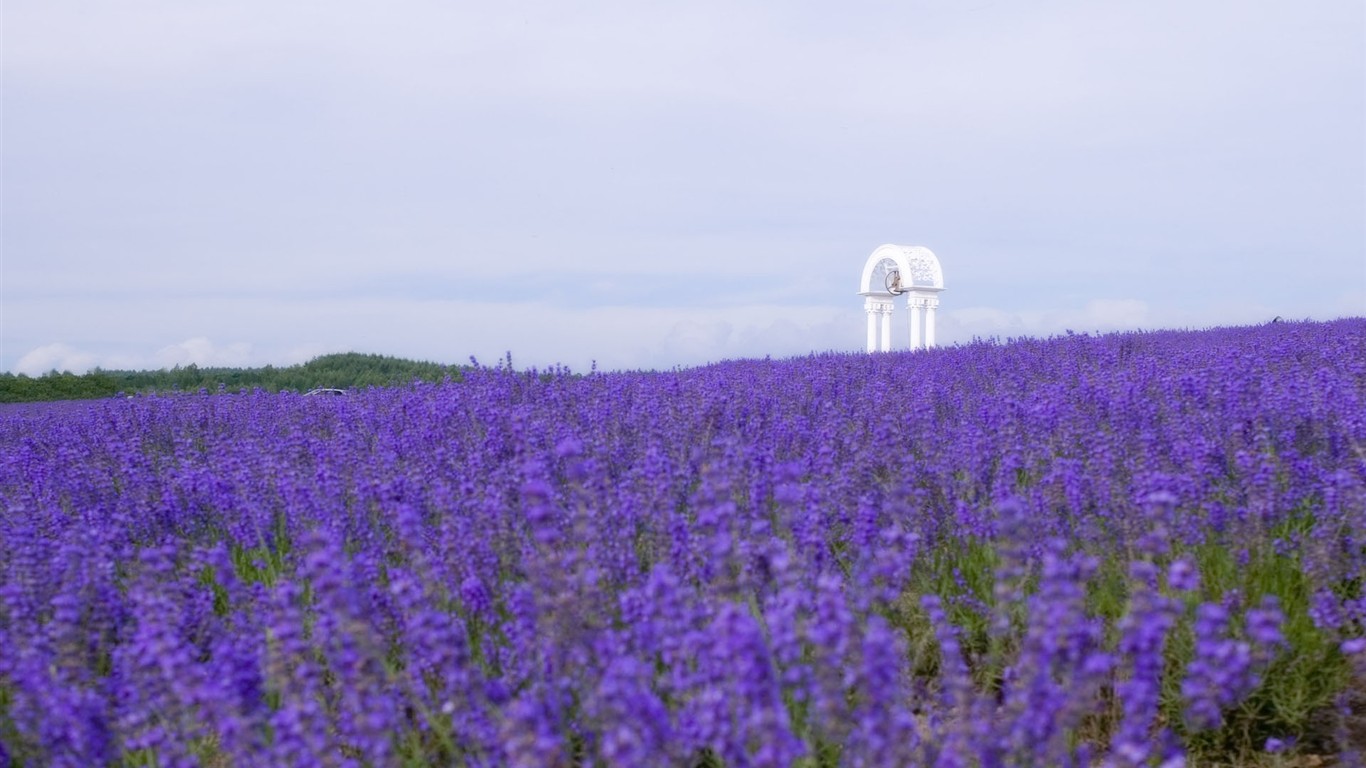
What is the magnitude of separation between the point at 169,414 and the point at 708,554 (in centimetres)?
584

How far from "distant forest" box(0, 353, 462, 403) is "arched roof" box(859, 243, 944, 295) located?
20.9 ft

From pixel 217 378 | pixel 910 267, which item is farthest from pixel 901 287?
pixel 217 378

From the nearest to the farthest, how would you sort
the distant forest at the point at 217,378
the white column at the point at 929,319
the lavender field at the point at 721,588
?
the lavender field at the point at 721,588
the distant forest at the point at 217,378
the white column at the point at 929,319

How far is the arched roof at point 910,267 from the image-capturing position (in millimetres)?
15047

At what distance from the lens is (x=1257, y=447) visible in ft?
12.5

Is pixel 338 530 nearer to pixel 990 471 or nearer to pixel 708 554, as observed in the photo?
pixel 708 554

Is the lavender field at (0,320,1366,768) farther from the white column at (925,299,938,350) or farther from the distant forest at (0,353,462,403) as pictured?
the white column at (925,299,938,350)

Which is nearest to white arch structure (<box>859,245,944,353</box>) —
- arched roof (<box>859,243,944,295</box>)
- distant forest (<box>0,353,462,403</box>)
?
arched roof (<box>859,243,944,295</box>)

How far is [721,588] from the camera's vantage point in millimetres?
1732

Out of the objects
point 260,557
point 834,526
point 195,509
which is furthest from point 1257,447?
point 195,509

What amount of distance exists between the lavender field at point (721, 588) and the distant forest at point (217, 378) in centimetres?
792

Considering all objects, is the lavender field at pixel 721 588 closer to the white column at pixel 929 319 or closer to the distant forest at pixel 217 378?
the distant forest at pixel 217 378

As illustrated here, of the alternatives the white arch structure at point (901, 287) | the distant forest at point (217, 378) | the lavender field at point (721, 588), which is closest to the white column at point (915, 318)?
the white arch structure at point (901, 287)

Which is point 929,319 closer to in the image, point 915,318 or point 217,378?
point 915,318
